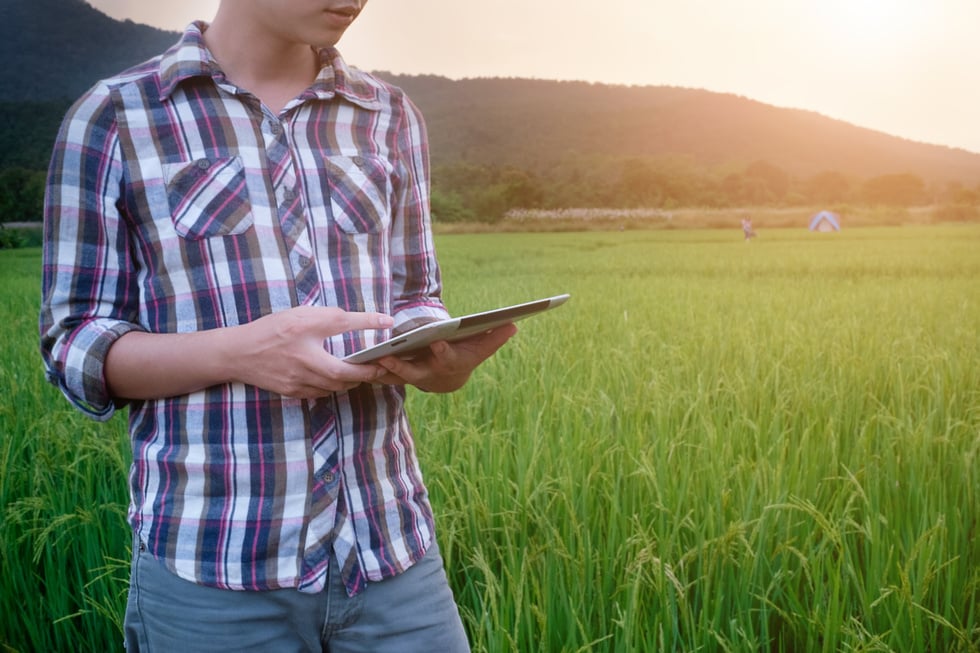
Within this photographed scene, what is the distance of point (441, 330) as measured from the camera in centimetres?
54

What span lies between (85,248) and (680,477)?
1.15 m

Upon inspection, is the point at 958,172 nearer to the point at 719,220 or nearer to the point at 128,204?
the point at 719,220

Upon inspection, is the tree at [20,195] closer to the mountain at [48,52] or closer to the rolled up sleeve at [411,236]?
the mountain at [48,52]

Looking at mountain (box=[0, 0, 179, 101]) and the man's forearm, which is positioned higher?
mountain (box=[0, 0, 179, 101])

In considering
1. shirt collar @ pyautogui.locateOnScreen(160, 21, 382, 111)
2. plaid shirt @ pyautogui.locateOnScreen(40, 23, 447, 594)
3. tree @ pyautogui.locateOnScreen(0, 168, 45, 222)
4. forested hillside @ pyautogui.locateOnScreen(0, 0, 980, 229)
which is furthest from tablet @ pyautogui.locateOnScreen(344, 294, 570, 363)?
tree @ pyautogui.locateOnScreen(0, 168, 45, 222)

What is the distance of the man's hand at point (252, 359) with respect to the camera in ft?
1.88

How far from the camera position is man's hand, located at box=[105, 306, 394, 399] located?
0.57 metres

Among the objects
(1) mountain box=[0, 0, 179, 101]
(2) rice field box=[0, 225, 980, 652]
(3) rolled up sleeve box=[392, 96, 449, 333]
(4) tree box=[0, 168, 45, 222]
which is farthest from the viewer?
(4) tree box=[0, 168, 45, 222]

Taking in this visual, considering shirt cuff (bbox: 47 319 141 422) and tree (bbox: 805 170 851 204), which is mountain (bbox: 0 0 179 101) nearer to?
shirt cuff (bbox: 47 319 141 422)

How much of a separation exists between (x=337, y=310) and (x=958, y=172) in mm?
2834

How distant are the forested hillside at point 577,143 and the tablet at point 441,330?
2386 millimetres

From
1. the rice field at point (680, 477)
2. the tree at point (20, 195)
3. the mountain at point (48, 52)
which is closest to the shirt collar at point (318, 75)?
the rice field at point (680, 477)

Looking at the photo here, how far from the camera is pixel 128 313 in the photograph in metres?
0.68

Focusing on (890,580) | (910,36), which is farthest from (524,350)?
(910,36)
